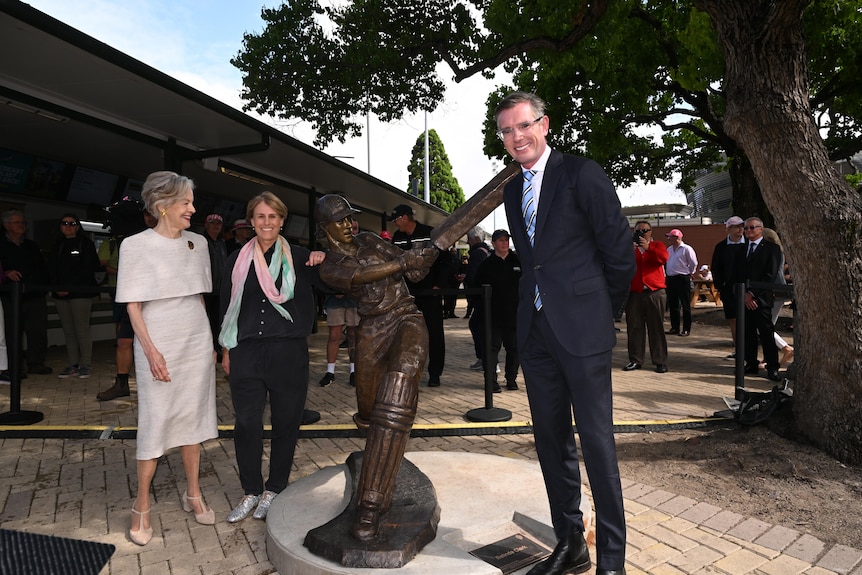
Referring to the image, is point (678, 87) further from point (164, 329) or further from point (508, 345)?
point (164, 329)

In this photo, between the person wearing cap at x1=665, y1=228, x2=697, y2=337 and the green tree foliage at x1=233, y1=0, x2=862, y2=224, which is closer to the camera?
the green tree foliage at x1=233, y1=0, x2=862, y2=224

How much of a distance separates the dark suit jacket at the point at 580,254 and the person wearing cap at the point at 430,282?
3.46 metres

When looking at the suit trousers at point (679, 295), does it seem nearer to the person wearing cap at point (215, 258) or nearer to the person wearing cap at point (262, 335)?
the person wearing cap at point (215, 258)

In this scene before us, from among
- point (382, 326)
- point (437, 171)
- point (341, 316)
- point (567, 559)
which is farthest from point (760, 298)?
point (437, 171)

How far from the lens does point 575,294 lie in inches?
102

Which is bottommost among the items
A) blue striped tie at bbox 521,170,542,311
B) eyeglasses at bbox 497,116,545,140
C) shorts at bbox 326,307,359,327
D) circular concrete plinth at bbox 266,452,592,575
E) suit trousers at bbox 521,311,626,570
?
circular concrete plinth at bbox 266,452,592,575

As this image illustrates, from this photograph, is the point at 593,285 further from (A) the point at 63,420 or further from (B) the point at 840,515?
(A) the point at 63,420

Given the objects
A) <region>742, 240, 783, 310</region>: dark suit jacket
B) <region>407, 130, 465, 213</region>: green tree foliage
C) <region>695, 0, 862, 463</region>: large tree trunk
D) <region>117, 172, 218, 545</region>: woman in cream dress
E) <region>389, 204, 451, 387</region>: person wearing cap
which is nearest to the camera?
<region>117, 172, 218, 545</region>: woman in cream dress

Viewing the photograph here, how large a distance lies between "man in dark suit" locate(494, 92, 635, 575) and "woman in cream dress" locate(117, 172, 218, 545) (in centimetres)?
198

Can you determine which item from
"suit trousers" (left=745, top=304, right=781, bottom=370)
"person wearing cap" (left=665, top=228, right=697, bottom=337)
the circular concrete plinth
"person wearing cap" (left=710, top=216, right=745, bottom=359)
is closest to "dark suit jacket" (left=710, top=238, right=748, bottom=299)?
"person wearing cap" (left=710, top=216, right=745, bottom=359)

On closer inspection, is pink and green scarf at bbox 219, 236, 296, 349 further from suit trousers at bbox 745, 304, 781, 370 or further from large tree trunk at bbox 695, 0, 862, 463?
suit trousers at bbox 745, 304, 781, 370

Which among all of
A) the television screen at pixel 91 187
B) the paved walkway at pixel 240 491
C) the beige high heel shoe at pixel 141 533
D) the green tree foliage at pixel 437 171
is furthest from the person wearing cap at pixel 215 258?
the green tree foliage at pixel 437 171

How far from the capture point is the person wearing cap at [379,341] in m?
2.90

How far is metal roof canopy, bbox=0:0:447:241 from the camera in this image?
220 inches
